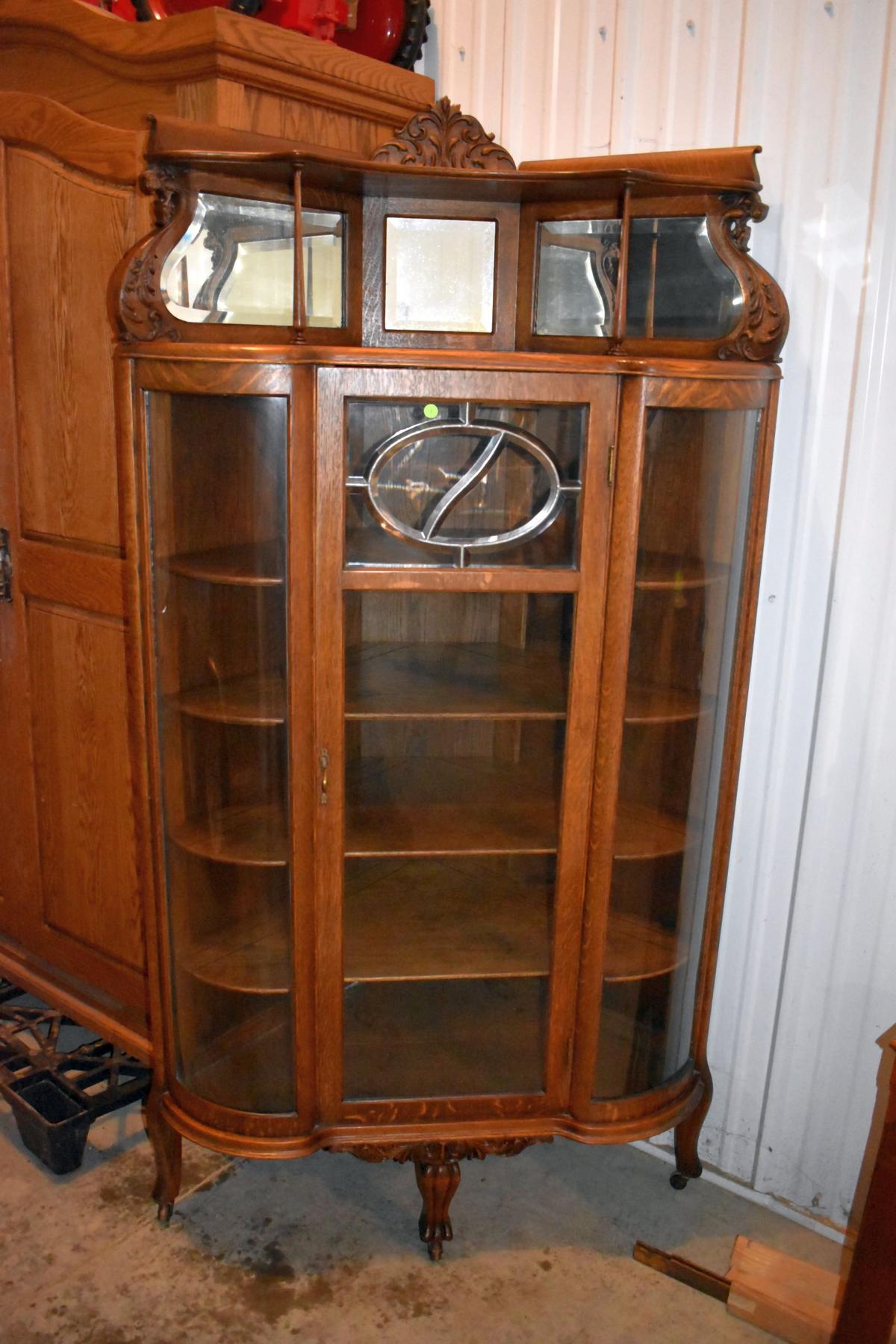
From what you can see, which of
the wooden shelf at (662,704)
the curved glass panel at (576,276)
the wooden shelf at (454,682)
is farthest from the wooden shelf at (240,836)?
the curved glass panel at (576,276)

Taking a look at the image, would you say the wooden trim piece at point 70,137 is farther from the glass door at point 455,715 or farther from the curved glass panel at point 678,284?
the curved glass panel at point 678,284

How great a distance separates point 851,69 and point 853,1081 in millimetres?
1778

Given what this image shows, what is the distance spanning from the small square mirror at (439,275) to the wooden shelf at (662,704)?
2.27 ft

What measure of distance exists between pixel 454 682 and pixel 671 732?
0.38 m

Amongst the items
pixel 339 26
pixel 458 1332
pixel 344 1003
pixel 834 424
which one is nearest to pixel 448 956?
pixel 344 1003

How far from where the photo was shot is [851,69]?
1.81 meters

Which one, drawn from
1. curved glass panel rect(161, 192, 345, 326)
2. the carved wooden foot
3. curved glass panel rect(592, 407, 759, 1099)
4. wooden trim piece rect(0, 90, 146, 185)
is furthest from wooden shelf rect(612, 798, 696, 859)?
wooden trim piece rect(0, 90, 146, 185)

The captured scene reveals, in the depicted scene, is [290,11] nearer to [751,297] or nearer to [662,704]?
[751,297]

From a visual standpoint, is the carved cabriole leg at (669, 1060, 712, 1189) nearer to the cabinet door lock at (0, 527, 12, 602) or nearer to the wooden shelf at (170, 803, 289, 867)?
the wooden shelf at (170, 803, 289, 867)

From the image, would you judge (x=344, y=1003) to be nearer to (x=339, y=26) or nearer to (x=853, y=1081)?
(x=853, y=1081)

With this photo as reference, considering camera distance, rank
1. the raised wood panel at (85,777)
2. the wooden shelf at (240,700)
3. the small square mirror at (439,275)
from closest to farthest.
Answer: the wooden shelf at (240,700)
the small square mirror at (439,275)
the raised wood panel at (85,777)

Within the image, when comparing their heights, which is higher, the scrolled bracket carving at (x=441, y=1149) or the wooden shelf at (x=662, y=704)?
the wooden shelf at (x=662, y=704)

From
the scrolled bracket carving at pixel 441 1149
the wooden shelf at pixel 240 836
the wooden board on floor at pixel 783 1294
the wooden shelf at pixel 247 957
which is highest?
the wooden shelf at pixel 240 836

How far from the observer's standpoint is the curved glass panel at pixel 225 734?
1.73 m
